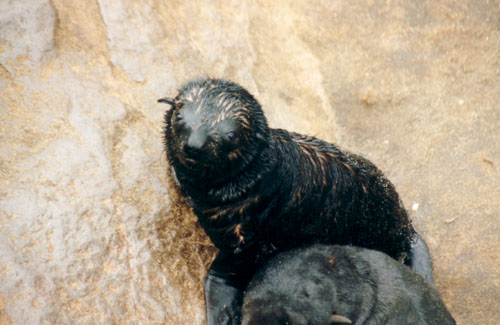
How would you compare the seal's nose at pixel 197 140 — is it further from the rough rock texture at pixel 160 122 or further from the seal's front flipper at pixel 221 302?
the seal's front flipper at pixel 221 302

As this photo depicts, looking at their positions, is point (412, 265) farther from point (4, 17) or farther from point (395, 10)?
point (4, 17)

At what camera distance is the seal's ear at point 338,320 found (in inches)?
143

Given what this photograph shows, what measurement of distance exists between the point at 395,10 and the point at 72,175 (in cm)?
576

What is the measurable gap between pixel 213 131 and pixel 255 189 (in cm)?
77

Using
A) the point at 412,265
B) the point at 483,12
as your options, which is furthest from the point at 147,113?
the point at 483,12

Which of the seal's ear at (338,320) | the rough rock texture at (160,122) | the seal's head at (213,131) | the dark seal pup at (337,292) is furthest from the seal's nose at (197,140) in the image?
the seal's ear at (338,320)

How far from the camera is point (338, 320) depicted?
3654mm

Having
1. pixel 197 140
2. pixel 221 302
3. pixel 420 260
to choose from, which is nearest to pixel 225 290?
pixel 221 302

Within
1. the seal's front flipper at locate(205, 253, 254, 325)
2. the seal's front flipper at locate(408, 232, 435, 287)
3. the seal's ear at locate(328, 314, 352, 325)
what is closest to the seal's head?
the seal's front flipper at locate(205, 253, 254, 325)

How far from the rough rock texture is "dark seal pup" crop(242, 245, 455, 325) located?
0.72 metres

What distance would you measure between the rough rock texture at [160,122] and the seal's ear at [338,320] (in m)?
1.18

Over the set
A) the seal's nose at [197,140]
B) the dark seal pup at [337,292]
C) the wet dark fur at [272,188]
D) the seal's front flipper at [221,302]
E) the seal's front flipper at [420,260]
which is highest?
the seal's nose at [197,140]

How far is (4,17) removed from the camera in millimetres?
4574

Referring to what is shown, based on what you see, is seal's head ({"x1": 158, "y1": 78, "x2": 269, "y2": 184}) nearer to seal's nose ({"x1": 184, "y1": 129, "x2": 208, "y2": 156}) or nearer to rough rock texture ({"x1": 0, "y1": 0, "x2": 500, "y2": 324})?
seal's nose ({"x1": 184, "y1": 129, "x2": 208, "y2": 156})
